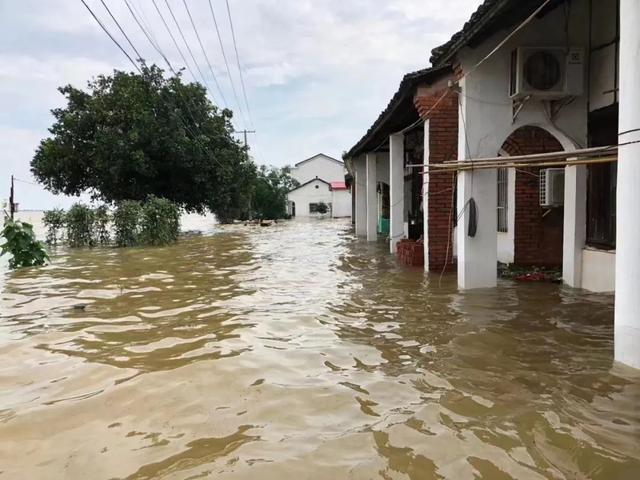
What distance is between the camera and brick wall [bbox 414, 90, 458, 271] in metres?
8.85

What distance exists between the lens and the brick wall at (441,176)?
885cm

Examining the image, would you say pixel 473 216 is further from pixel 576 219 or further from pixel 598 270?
pixel 598 270

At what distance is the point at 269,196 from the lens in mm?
46250

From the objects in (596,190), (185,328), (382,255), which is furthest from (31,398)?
(382,255)

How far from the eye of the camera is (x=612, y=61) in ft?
22.6

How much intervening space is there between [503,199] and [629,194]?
6669 mm

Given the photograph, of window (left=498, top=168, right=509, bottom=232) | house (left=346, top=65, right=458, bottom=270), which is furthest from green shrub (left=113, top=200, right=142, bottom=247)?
window (left=498, top=168, right=509, bottom=232)

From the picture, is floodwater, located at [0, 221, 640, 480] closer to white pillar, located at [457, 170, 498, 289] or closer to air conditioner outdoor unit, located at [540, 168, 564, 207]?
white pillar, located at [457, 170, 498, 289]

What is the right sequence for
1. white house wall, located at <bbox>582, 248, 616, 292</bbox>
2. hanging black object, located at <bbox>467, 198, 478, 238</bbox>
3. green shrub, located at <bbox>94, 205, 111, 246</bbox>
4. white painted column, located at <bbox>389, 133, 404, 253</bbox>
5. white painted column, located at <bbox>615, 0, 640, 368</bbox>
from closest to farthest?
1. white painted column, located at <bbox>615, 0, 640, 368</bbox>
2. white house wall, located at <bbox>582, 248, 616, 292</bbox>
3. hanging black object, located at <bbox>467, 198, 478, 238</bbox>
4. white painted column, located at <bbox>389, 133, 404, 253</bbox>
5. green shrub, located at <bbox>94, 205, 111, 246</bbox>

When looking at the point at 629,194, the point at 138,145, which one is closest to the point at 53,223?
the point at 138,145

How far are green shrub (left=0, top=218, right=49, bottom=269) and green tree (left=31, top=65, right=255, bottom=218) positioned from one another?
10.8m

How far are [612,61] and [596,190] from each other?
1.83 metres

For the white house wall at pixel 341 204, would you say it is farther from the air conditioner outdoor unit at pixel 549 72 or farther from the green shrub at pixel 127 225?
the air conditioner outdoor unit at pixel 549 72

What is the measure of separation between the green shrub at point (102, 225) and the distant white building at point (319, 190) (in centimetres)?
2924
